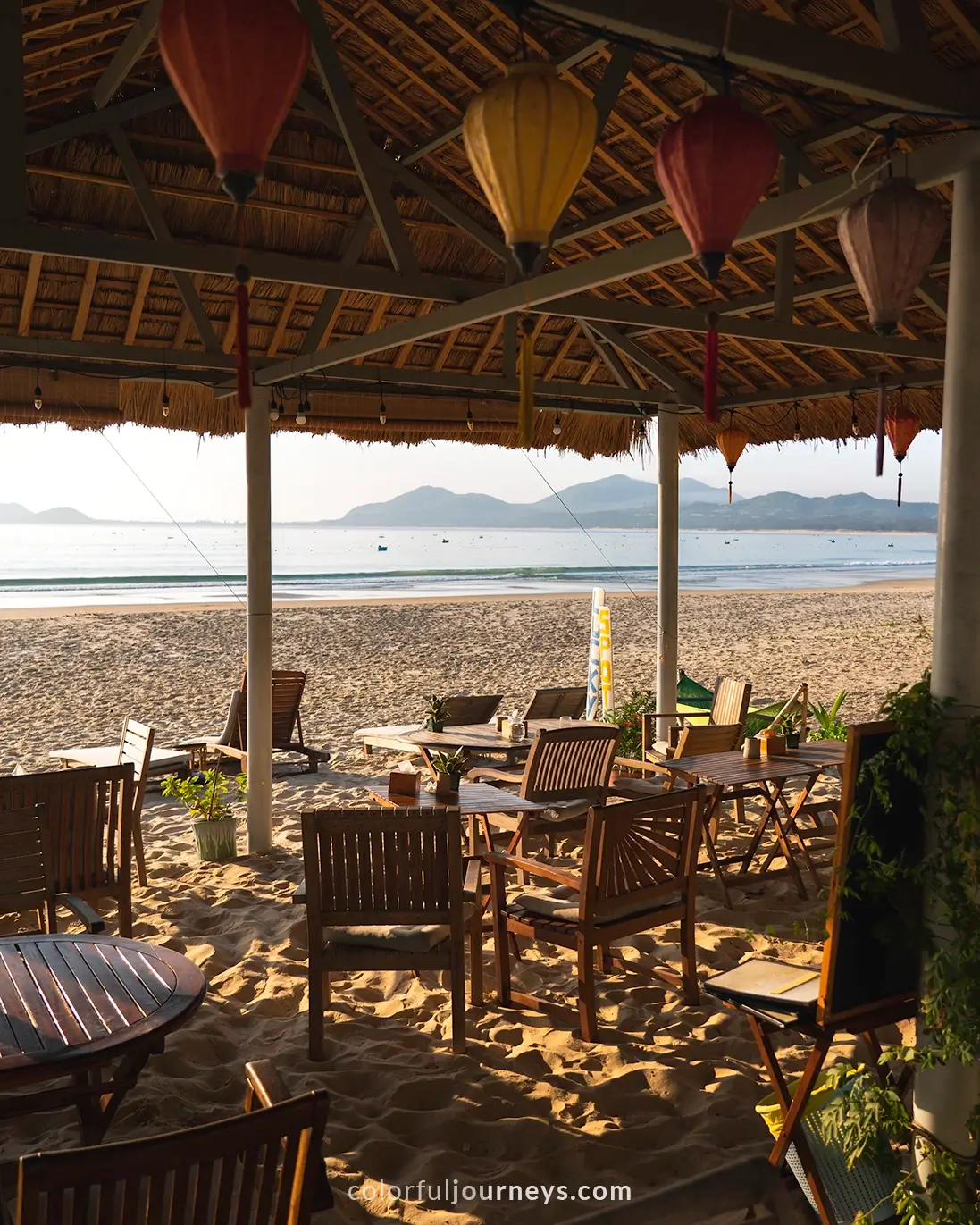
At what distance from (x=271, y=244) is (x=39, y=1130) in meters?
4.87

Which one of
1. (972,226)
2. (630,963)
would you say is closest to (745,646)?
(630,963)

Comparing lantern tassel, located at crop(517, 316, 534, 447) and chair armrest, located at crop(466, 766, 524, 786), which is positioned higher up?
lantern tassel, located at crop(517, 316, 534, 447)

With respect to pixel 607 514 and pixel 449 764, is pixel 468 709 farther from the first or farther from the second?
pixel 607 514

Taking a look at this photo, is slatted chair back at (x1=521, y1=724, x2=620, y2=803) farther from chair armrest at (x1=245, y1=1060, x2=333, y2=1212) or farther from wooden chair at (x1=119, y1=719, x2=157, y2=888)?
chair armrest at (x1=245, y1=1060, x2=333, y2=1212)

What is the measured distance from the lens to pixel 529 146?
6.10 feet

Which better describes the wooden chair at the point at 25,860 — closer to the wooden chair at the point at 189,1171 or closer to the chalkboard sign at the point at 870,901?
the wooden chair at the point at 189,1171

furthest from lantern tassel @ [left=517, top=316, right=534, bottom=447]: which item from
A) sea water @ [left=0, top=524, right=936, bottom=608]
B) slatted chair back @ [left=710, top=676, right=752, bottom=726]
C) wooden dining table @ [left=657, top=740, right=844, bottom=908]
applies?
sea water @ [left=0, top=524, right=936, bottom=608]

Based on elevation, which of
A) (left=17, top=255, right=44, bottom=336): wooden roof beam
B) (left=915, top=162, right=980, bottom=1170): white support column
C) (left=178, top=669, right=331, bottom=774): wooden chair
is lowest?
(left=178, top=669, right=331, bottom=774): wooden chair

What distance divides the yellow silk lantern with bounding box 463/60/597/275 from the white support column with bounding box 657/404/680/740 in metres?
6.13

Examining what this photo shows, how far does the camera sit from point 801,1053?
3352 mm

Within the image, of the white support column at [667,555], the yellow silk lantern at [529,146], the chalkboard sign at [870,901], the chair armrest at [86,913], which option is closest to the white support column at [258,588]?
the chair armrest at [86,913]

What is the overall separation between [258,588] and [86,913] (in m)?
3.20

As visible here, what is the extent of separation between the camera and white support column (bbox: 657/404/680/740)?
26.1 ft

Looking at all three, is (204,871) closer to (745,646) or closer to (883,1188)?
(883,1188)
